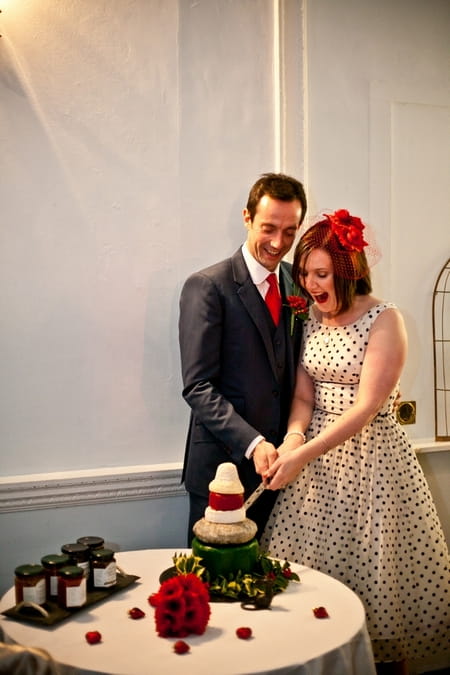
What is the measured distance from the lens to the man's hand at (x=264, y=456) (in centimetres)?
236

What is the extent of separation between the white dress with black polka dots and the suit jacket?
155mm

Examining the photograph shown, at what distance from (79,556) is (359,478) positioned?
956 millimetres

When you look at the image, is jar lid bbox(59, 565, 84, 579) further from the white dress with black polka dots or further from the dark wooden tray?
the white dress with black polka dots

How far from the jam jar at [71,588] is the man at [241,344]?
73 cm

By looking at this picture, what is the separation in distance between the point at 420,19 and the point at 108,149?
1.58 m

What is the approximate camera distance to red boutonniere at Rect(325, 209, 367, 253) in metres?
2.45

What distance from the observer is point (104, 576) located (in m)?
2.01

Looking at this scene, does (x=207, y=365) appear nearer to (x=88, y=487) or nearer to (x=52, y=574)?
(x=88, y=487)

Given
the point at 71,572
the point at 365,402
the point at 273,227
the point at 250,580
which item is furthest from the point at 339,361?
the point at 71,572

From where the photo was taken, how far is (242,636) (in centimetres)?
175

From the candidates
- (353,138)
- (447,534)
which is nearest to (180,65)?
(353,138)

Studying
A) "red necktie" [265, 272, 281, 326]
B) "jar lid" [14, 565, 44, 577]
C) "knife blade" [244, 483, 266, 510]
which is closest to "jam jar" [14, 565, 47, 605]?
"jar lid" [14, 565, 44, 577]

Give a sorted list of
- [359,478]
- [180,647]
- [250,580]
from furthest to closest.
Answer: [359,478], [250,580], [180,647]

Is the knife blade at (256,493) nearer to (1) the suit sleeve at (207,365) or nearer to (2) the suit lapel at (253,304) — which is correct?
(1) the suit sleeve at (207,365)
